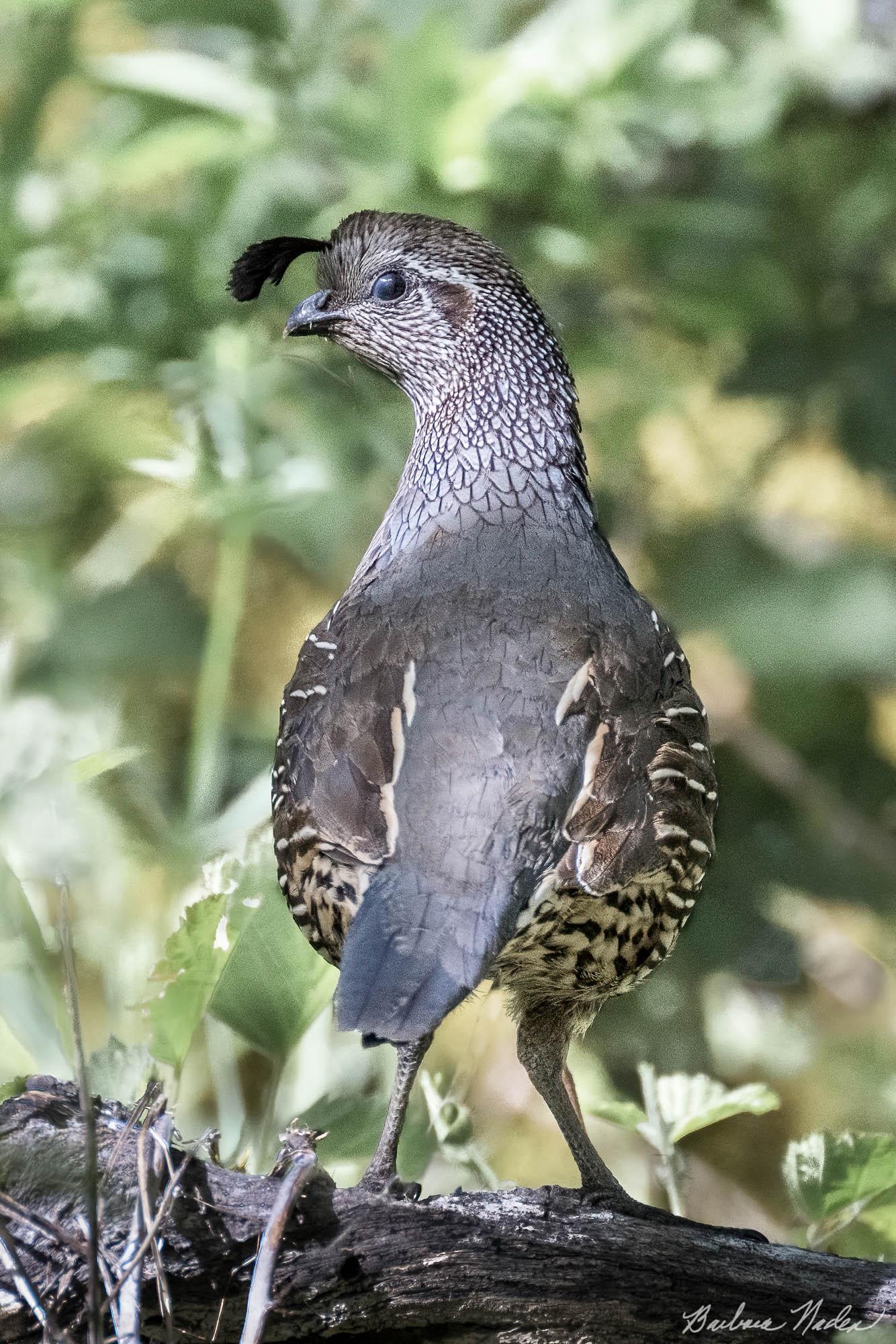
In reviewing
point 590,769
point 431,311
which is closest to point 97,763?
point 590,769

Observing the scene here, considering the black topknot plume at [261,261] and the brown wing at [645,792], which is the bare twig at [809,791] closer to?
the brown wing at [645,792]

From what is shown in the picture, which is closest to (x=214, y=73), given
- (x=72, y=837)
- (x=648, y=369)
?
(x=648, y=369)

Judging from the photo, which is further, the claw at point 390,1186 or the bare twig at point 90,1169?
the claw at point 390,1186

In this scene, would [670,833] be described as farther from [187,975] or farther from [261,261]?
[261,261]

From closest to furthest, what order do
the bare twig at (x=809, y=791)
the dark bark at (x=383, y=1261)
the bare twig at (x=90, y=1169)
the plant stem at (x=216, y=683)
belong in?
1. the bare twig at (x=90, y=1169)
2. the dark bark at (x=383, y=1261)
3. the plant stem at (x=216, y=683)
4. the bare twig at (x=809, y=791)

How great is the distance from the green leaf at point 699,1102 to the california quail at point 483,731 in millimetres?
150

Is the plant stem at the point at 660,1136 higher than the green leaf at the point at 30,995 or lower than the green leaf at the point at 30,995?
lower

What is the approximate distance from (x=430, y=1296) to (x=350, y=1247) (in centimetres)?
11

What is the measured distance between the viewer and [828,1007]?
4.21 m

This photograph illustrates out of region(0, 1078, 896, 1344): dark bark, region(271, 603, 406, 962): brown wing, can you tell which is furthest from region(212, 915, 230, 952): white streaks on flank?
region(0, 1078, 896, 1344): dark bark

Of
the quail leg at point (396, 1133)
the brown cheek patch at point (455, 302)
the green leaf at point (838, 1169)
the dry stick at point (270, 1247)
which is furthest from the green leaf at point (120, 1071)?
the brown cheek patch at point (455, 302)

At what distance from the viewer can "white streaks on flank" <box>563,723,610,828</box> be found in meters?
1.89

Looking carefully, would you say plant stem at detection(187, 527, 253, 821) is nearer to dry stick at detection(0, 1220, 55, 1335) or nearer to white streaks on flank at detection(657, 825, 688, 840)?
white streaks on flank at detection(657, 825, 688, 840)

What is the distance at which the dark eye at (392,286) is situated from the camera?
2520 millimetres
